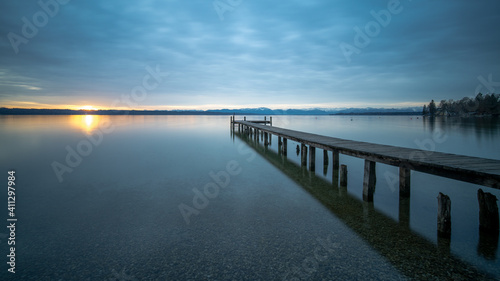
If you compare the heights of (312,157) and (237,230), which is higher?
(312,157)

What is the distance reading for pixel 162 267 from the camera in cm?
393

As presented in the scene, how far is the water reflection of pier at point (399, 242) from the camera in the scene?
3.79m

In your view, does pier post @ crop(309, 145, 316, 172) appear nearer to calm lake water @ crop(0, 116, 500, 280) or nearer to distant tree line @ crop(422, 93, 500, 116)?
calm lake water @ crop(0, 116, 500, 280)

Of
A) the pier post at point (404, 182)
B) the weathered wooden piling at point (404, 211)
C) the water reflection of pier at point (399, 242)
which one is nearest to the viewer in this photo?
the water reflection of pier at point (399, 242)

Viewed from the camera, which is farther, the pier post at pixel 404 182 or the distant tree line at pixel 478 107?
the distant tree line at pixel 478 107

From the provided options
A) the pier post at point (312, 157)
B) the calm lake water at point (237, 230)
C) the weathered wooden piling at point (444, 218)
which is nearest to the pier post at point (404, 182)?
the calm lake water at point (237, 230)

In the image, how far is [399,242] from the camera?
15.5 ft

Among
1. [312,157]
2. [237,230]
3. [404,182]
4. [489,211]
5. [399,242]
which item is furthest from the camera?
[312,157]

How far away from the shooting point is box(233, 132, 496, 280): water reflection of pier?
379 cm

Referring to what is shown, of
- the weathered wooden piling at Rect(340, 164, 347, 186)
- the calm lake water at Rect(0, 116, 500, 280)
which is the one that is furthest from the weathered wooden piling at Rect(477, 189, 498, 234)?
the weathered wooden piling at Rect(340, 164, 347, 186)

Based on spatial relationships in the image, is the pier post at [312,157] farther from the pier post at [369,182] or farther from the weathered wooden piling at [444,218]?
the weathered wooden piling at [444,218]

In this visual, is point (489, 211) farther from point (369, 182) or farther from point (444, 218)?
point (369, 182)

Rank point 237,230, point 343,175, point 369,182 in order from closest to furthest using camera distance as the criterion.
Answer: point 237,230 → point 369,182 → point 343,175

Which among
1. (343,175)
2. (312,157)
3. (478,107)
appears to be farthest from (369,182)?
(478,107)
